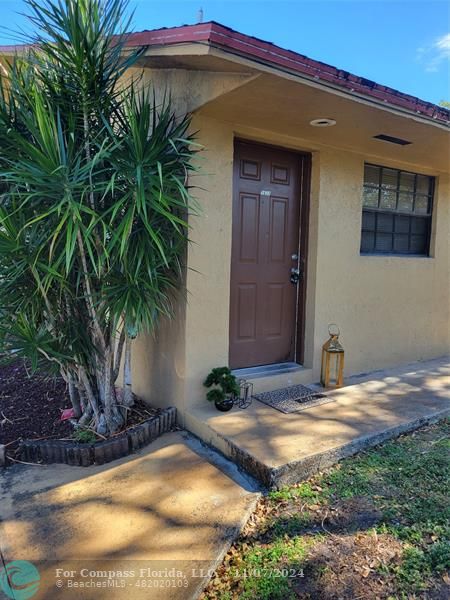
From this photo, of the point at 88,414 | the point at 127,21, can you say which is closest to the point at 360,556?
the point at 88,414

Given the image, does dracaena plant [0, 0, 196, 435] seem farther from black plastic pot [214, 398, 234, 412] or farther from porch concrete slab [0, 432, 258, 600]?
black plastic pot [214, 398, 234, 412]

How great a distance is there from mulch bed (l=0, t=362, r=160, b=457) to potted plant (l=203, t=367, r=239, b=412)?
0.57m

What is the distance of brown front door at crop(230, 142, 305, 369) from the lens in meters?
4.03

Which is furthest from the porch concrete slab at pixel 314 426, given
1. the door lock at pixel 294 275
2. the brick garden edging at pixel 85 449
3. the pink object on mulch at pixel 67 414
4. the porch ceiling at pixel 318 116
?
the porch ceiling at pixel 318 116

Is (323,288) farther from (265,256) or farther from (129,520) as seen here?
(129,520)

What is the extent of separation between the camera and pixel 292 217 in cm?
443

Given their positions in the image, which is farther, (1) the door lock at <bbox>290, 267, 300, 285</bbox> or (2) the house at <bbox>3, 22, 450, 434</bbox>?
(1) the door lock at <bbox>290, 267, 300, 285</bbox>

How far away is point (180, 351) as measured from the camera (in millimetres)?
3582

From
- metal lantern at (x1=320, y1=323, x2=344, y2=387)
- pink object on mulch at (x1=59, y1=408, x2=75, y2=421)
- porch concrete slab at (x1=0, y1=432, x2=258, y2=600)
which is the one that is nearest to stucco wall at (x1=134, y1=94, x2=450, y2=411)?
metal lantern at (x1=320, y1=323, x2=344, y2=387)

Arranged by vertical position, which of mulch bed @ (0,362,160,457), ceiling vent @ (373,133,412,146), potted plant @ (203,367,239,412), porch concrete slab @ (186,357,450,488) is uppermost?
ceiling vent @ (373,133,412,146)

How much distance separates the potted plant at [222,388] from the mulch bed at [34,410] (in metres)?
0.57

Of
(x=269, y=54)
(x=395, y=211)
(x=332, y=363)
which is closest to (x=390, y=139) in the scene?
(x=395, y=211)

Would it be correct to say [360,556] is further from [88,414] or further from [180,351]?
[88,414]

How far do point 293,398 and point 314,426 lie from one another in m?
0.62
